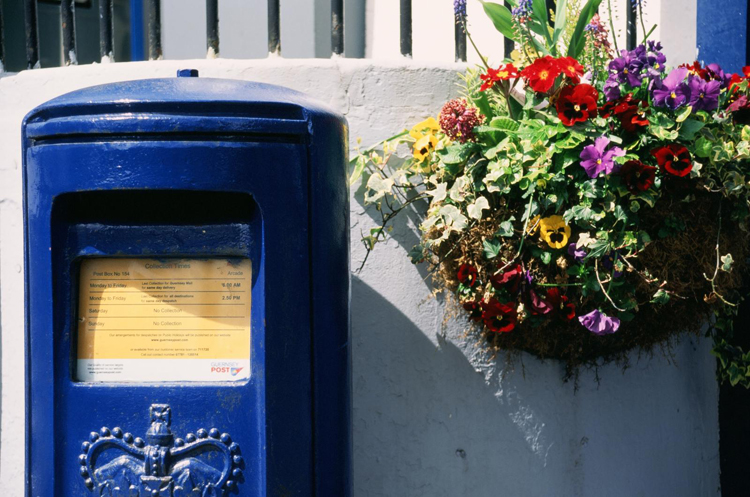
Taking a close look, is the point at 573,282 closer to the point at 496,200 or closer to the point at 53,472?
the point at 496,200

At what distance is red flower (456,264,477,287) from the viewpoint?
2.38 metres

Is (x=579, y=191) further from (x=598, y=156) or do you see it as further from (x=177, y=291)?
(x=177, y=291)

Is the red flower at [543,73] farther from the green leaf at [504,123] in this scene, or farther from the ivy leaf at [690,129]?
the ivy leaf at [690,129]

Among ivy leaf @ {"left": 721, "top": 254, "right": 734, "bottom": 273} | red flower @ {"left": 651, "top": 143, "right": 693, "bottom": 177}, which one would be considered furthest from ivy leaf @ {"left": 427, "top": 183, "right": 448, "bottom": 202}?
ivy leaf @ {"left": 721, "top": 254, "right": 734, "bottom": 273}

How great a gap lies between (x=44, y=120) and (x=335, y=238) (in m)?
0.75

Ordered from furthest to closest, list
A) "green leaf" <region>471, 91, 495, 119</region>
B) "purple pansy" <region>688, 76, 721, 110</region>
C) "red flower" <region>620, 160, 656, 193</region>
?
1. "green leaf" <region>471, 91, 495, 119</region>
2. "purple pansy" <region>688, 76, 721, 110</region>
3. "red flower" <region>620, 160, 656, 193</region>

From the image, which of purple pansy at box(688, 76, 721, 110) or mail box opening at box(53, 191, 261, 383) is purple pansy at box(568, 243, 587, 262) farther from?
mail box opening at box(53, 191, 261, 383)

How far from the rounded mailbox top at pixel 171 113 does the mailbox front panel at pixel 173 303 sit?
0.09 feet

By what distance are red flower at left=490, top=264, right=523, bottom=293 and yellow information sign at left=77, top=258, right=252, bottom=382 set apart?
0.86 metres

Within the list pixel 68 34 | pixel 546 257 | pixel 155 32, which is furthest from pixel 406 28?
pixel 68 34

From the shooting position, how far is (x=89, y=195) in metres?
1.83

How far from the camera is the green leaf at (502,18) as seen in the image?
2559 mm

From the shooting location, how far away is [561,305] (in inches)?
92.3

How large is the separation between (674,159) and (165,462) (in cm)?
164
